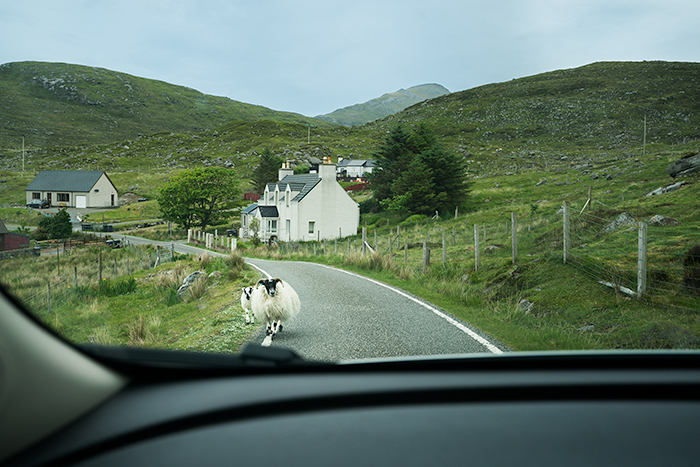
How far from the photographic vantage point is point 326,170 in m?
47.9

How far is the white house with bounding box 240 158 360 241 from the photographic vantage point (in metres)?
47.2

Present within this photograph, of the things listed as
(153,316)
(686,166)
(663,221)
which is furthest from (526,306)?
(686,166)

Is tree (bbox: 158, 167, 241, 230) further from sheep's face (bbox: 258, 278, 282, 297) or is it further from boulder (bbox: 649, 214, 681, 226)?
sheep's face (bbox: 258, 278, 282, 297)

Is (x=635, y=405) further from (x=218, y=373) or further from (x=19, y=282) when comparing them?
(x=19, y=282)

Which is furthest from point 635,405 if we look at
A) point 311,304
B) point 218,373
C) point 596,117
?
point 596,117

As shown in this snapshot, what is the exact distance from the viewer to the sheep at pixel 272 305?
307 inches

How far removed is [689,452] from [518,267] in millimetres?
12645

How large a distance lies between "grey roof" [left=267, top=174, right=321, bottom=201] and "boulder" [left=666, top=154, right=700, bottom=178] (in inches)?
1255

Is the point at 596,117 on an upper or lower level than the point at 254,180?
upper

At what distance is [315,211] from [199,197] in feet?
66.4

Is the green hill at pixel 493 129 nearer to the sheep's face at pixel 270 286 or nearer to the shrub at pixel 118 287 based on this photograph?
the shrub at pixel 118 287

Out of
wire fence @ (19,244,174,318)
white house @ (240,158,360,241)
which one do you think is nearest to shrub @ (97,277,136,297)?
wire fence @ (19,244,174,318)

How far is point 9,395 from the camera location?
1080 mm

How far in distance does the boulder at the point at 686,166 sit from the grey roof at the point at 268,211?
39071 millimetres
